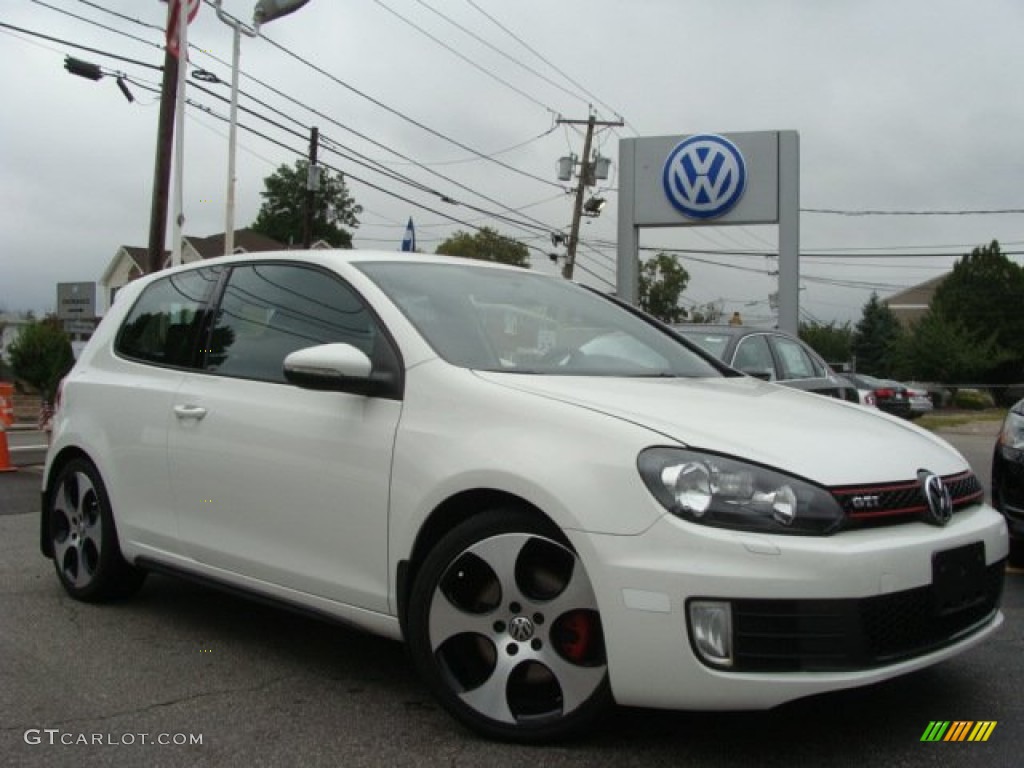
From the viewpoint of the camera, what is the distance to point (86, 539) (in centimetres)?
459

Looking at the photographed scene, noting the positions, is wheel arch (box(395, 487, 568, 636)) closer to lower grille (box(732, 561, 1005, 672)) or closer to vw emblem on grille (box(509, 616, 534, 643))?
vw emblem on grille (box(509, 616, 534, 643))

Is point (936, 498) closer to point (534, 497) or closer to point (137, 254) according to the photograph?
point (534, 497)

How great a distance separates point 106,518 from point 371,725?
6.48 ft

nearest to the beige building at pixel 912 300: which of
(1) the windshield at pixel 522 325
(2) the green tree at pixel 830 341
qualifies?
(2) the green tree at pixel 830 341

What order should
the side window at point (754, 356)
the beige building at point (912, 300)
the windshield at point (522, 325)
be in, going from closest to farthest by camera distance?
the windshield at point (522, 325), the side window at point (754, 356), the beige building at point (912, 300)

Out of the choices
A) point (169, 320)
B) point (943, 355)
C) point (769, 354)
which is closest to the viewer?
point (169, 320)

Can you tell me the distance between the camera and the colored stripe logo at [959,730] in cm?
292

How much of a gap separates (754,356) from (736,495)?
593 cm

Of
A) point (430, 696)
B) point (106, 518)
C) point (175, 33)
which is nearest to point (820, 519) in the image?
point (430, 696)

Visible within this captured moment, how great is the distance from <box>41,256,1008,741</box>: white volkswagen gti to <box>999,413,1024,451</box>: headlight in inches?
90.5

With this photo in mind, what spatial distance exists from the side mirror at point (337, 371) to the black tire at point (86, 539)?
1.67 meters

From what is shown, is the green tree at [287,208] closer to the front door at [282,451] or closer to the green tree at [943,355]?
the green tree at [943,355]

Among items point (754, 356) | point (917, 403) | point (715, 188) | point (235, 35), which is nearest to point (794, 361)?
point (754, 356)

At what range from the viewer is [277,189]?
249ft
